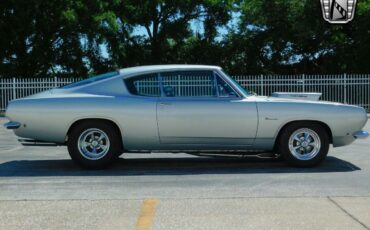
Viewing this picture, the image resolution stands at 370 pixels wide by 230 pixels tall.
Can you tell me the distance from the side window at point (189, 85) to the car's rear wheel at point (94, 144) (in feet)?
3.31

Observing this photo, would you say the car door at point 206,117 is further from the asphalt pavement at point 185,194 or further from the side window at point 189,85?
the asphalt pavement at point 185,194

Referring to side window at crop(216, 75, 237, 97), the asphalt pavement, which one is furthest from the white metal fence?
side window at crop(216, 75, 237, 97)

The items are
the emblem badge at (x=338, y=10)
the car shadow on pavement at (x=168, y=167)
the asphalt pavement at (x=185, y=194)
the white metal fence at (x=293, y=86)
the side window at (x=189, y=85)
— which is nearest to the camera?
the asphalt pavement at (x=185, y=194)

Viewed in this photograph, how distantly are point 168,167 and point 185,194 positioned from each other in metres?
2.10

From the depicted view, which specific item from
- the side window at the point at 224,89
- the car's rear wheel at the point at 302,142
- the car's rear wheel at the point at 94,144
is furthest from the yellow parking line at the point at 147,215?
the car's rear wheel at the point at 302,142

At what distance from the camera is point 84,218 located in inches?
207

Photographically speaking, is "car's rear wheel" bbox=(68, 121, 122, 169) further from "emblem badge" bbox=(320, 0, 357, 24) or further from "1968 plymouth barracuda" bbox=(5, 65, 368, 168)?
"emblem badge" bbox=(320, 0, 357, 24)

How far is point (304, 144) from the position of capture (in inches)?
321

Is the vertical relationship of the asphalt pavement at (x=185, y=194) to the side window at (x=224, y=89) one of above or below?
below

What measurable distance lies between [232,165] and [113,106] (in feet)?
6.71

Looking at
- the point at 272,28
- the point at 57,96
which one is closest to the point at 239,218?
the point at 57,96

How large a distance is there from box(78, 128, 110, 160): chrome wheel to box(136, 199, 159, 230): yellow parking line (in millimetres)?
2147

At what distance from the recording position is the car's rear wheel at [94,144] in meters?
7.95

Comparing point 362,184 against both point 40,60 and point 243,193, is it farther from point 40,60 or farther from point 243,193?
point 40,60
